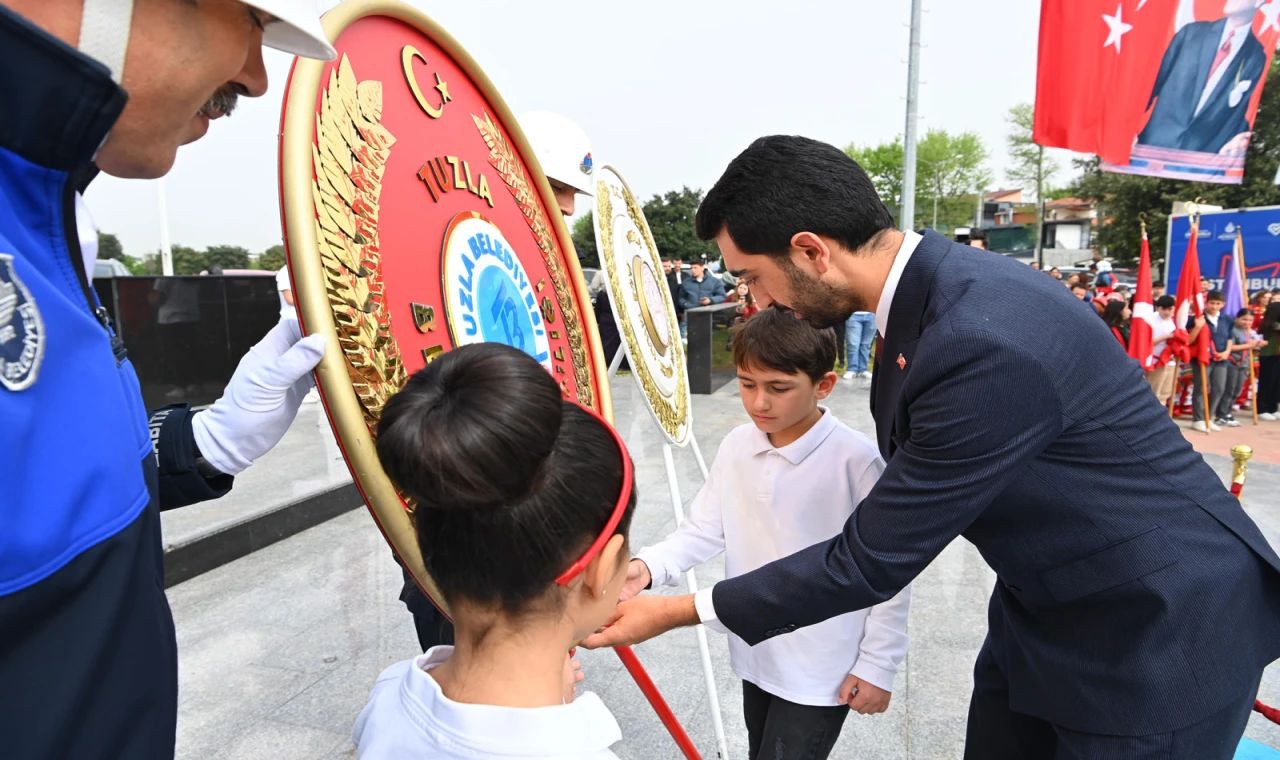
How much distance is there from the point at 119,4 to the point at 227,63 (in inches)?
5.3

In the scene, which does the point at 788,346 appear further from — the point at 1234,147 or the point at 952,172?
the point at 952,172

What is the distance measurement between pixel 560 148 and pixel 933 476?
81.3 inches

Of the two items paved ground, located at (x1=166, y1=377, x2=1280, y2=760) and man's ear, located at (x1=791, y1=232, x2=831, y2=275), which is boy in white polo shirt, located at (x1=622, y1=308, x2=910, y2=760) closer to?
man's ear, located at (x1=791, y1=232, x2=831, y2=275)

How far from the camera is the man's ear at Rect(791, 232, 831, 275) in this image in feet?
5.17

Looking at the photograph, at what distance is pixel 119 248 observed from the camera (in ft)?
58.6

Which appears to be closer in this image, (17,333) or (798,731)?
(17,333)

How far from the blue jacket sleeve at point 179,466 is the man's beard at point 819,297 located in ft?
3.83

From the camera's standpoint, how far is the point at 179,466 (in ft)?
4.17

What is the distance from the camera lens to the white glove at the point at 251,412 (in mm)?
1227

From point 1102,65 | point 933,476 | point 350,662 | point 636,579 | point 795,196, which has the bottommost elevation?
point 350,662

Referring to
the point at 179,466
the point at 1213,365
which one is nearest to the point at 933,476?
the point at 179,466

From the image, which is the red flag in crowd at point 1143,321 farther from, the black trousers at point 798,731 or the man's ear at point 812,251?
the man's ear at point 812,251

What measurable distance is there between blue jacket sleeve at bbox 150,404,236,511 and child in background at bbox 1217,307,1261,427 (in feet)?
36.9

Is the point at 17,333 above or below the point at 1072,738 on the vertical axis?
above
